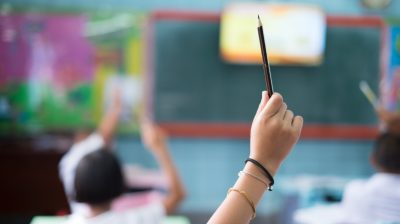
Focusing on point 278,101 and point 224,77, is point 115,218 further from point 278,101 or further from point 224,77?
point 224,77

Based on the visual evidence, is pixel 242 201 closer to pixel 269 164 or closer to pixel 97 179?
pixel 269 164

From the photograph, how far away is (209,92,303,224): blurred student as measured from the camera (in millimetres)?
649

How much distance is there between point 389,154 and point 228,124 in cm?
209

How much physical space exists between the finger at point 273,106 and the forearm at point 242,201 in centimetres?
7

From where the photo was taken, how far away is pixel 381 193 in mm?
2051

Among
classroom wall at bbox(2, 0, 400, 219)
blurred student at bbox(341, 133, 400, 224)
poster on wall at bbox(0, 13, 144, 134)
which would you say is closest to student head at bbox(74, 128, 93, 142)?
poster on wall at bbox(0, 13, 144, 134)

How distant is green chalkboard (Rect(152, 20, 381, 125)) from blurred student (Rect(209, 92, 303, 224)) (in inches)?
135

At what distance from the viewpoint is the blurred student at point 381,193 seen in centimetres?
203

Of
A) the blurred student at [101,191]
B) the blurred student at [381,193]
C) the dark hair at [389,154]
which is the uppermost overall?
the dark hair at [389,154]

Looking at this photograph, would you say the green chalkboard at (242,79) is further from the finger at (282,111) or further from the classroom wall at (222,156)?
the finger at (282,111)

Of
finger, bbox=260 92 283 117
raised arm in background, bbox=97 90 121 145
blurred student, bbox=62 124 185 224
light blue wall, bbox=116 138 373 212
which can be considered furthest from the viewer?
light blue wall, bbox=116 138 373 212

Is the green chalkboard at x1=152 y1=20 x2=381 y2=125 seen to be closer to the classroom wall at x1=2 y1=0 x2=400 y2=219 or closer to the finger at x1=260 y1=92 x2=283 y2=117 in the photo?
the classroom wall at x1=2 y1=0 x2=400 y2=219

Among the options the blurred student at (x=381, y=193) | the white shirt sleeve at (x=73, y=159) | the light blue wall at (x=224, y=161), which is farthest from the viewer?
the light blue wall at (x=224, y=161)

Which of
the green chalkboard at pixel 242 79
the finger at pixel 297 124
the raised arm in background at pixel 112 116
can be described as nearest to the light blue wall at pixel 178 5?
the green chalkboard at pixel 242 79
